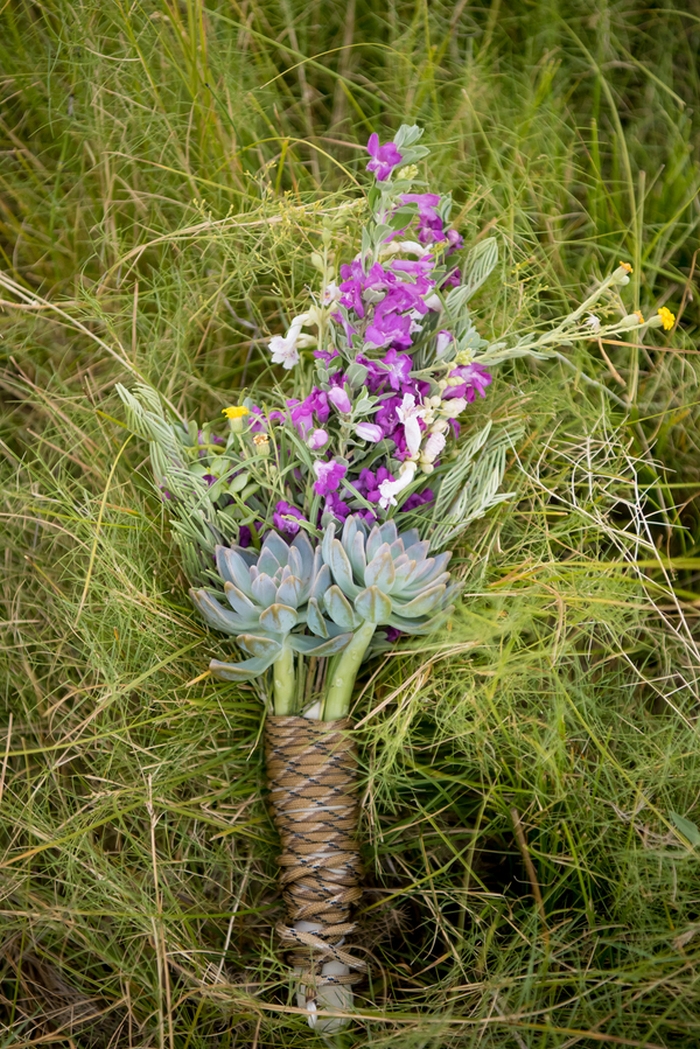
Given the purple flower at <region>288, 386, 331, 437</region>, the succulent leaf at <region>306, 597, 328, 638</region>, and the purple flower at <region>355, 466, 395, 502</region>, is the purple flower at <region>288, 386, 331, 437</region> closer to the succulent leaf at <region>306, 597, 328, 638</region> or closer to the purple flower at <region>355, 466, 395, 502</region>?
the purple flower at <region>355, 466, 395, 502</region>

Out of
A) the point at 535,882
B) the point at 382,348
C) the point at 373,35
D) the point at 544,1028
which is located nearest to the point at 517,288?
the point at 382,348

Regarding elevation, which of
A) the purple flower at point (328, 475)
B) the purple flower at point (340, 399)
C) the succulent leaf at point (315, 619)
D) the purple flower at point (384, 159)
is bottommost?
the succulent leaf at point (315, 619)

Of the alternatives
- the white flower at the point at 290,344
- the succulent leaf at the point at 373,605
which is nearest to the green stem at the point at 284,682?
the succulent leaf at the point at 373,605

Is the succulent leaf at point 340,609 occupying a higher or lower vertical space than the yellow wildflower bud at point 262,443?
lower

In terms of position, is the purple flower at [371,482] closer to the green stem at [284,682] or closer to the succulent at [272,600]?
Result: the succulent at [272,600]

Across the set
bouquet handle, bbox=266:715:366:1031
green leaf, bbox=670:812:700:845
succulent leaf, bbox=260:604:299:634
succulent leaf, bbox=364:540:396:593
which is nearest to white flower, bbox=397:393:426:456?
succulent leaf, bbox=364:540:396:593

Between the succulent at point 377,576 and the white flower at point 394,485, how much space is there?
0.08ft

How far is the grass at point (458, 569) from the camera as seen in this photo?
104 cm

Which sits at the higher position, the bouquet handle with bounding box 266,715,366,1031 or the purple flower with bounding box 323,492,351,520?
the purple flower with bounding box 323,492,351,520

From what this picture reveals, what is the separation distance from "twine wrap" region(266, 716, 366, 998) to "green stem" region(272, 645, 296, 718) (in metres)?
0.02

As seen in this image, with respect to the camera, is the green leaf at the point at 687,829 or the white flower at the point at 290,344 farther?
the green leaf at the point at 687,829

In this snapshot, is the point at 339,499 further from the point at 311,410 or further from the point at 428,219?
the point at 428,219

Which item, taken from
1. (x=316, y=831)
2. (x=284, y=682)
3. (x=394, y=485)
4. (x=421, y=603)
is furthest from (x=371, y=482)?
(x=316, y=831)

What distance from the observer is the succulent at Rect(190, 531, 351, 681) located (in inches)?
35.2
